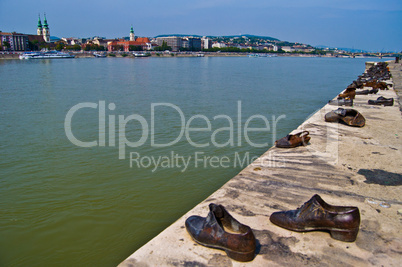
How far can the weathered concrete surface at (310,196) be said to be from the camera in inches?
131

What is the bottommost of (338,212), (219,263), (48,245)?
(48,245)

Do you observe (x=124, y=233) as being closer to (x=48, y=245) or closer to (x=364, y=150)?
(x=48, y=245)

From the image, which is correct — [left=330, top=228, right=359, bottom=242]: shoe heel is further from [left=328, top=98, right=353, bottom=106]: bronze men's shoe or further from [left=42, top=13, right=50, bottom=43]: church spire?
[left=42, top=13, right=50, bottom=43]: church spire

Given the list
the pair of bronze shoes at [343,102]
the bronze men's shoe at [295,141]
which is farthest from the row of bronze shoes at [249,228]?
the pair of bronze shoes at [343,102]

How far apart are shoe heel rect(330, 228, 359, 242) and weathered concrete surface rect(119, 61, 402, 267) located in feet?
0.19

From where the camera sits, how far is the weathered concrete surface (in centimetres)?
334

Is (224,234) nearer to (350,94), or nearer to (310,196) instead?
(310,196)

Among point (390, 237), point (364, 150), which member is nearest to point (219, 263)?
point (390, 237)

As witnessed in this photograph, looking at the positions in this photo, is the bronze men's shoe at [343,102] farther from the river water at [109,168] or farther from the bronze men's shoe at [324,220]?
the bronze men's shoe at [324,220]

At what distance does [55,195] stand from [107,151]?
8.97ft

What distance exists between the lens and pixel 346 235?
3533 millimetres

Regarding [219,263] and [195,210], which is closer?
[219,263]

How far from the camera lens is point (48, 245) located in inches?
190

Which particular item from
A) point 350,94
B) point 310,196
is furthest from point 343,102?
point 310,196
